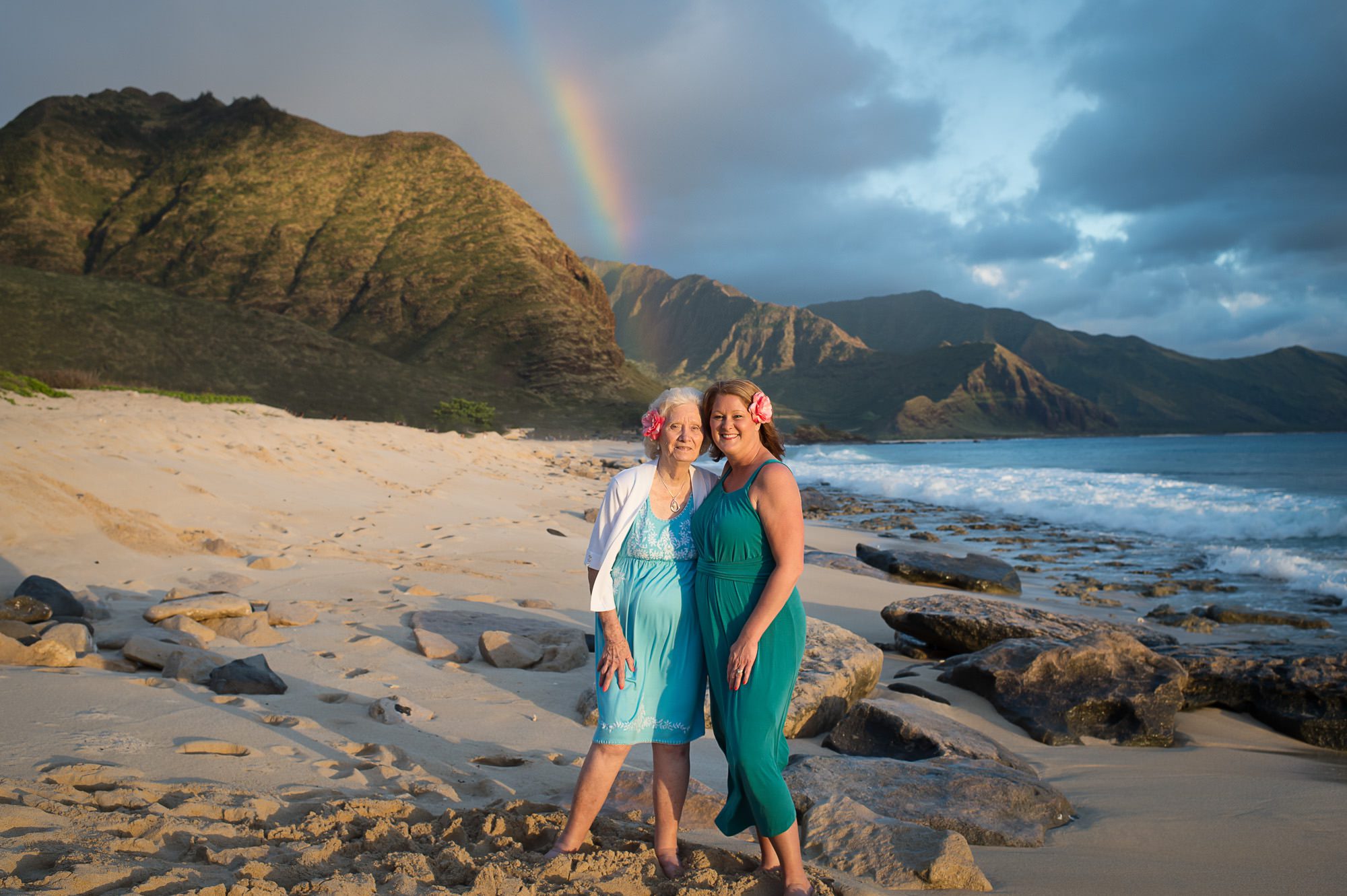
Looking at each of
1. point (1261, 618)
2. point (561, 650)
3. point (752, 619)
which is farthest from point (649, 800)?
point (1261, 618)

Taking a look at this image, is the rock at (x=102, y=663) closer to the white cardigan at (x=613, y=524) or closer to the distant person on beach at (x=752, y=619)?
the white cardigan at (x=613, y=524)

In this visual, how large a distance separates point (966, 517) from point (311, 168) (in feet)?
Answer: 333

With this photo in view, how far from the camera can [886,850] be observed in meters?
2.66

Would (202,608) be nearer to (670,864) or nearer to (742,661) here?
(670,864)

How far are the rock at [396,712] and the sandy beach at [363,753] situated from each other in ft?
0.07

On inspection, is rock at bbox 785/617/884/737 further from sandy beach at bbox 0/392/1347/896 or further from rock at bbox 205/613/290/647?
rock at bbox 205/613/290/647

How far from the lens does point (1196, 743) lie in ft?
15.1

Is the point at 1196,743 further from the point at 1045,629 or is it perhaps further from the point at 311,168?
the point at 311,168

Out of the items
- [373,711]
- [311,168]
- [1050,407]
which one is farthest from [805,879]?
[1050,407]

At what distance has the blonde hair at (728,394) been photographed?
2791 mm

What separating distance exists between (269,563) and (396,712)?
11.2 feet

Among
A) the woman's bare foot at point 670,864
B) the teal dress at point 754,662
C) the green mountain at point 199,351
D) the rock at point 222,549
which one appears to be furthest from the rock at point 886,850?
the green mountain at point 199,351

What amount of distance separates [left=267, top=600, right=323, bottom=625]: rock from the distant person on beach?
3516 millimetres

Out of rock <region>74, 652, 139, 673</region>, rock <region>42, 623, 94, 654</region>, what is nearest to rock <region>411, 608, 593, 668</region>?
rock <region>74, 652, 139, 673</region>
